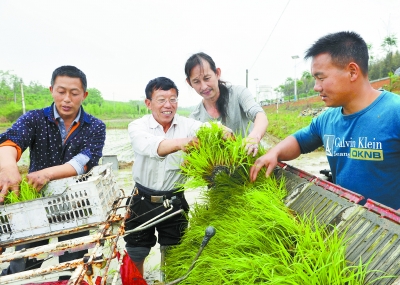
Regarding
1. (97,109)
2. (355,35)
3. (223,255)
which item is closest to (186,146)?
(223,255)

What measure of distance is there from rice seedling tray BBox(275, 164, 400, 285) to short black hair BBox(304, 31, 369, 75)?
29.9 inches

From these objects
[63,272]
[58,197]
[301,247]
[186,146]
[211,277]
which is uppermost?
[186,146]

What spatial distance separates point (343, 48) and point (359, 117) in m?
0.44

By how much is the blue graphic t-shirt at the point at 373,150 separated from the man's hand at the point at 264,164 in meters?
0.42

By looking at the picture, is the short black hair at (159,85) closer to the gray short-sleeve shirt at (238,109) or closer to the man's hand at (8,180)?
the gray short-sleeve shirt at (238,109)

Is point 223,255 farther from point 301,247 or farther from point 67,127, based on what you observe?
point 67,127

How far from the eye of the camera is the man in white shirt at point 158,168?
2.46 m

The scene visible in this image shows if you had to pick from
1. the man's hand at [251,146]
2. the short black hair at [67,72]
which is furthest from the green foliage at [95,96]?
the man's hand at [251,146]

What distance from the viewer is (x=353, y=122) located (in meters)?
1.79

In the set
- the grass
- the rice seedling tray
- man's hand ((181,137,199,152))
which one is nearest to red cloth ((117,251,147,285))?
man's hand ((181,137,199,152))

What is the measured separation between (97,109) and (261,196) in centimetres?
4411

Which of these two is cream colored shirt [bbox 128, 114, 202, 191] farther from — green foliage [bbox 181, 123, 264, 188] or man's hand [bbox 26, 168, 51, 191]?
man's hand [bbox 26, 168, 51, 191]

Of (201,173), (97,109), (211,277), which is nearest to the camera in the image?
(211,277)

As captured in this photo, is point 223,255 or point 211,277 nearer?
point 211,277
